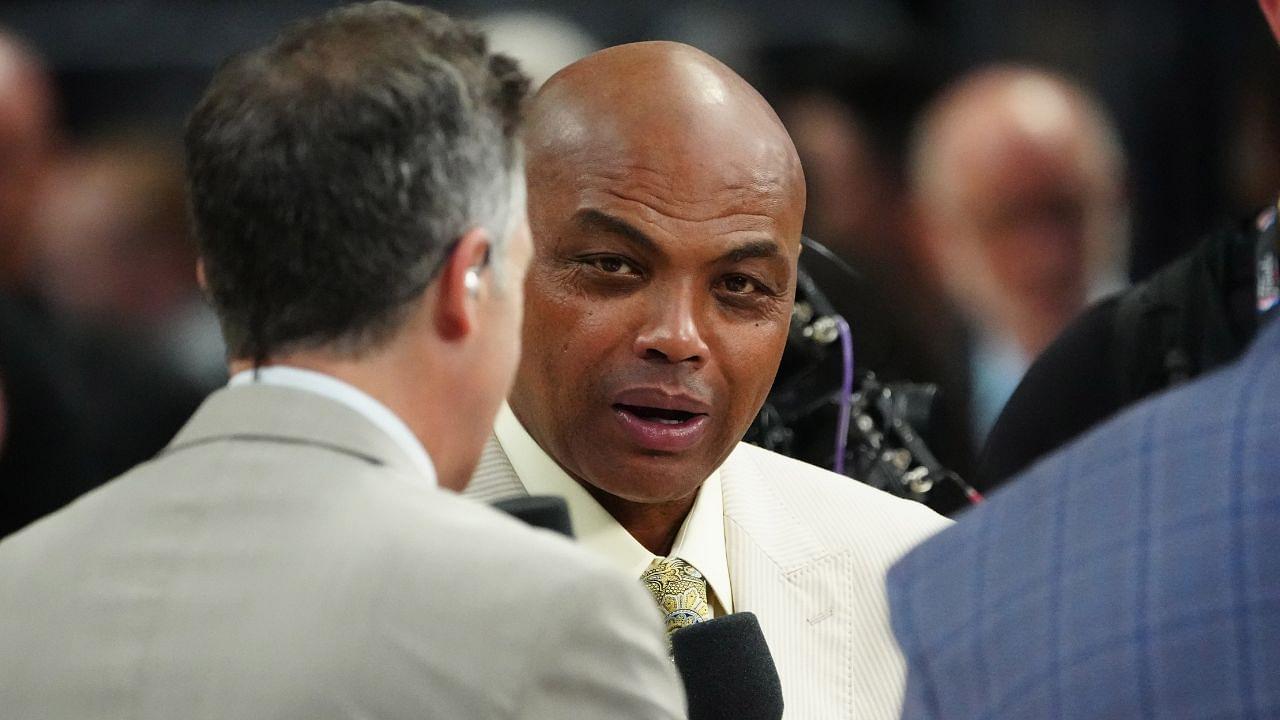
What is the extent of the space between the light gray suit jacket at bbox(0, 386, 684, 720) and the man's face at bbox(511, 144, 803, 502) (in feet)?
1.98

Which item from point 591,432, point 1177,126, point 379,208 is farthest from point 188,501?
point 1177,126

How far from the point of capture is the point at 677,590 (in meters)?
1.76

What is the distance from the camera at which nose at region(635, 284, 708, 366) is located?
5.74ft

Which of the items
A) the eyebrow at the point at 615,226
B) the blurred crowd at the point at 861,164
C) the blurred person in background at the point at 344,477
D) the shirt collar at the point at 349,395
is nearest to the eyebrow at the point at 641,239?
the eyebrow at the point at 615,226

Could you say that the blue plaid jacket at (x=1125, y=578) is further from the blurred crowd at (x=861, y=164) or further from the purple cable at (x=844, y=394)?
the blurred crowd at (x=861, y=164)

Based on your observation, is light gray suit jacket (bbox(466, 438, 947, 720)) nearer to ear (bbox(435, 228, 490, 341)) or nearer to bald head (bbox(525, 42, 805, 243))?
Answer: bald head (bbox(525, 42, 805, 243))

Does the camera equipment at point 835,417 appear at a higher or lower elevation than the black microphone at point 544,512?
lower

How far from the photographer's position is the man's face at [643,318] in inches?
69.7

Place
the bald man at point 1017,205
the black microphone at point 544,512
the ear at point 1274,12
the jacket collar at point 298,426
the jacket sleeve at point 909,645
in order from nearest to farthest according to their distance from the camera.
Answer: the jacket sleeve at point 909,645
the jacket collar at point 298,426
the black microphone at point 544,512
the ear at point 1274,12
the bald man at point 1017,205

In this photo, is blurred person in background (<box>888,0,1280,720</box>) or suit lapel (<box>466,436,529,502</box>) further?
suit lapel (<box>466,436,529,502</box>)

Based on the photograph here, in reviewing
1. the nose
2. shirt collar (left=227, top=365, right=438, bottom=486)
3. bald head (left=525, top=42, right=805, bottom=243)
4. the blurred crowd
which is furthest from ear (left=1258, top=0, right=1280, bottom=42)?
the blurred crowd

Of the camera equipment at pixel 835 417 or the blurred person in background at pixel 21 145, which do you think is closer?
the camera equipment at pixel 835 417

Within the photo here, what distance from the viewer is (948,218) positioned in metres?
3.41

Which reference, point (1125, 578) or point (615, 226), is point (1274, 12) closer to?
point (615, 226)
